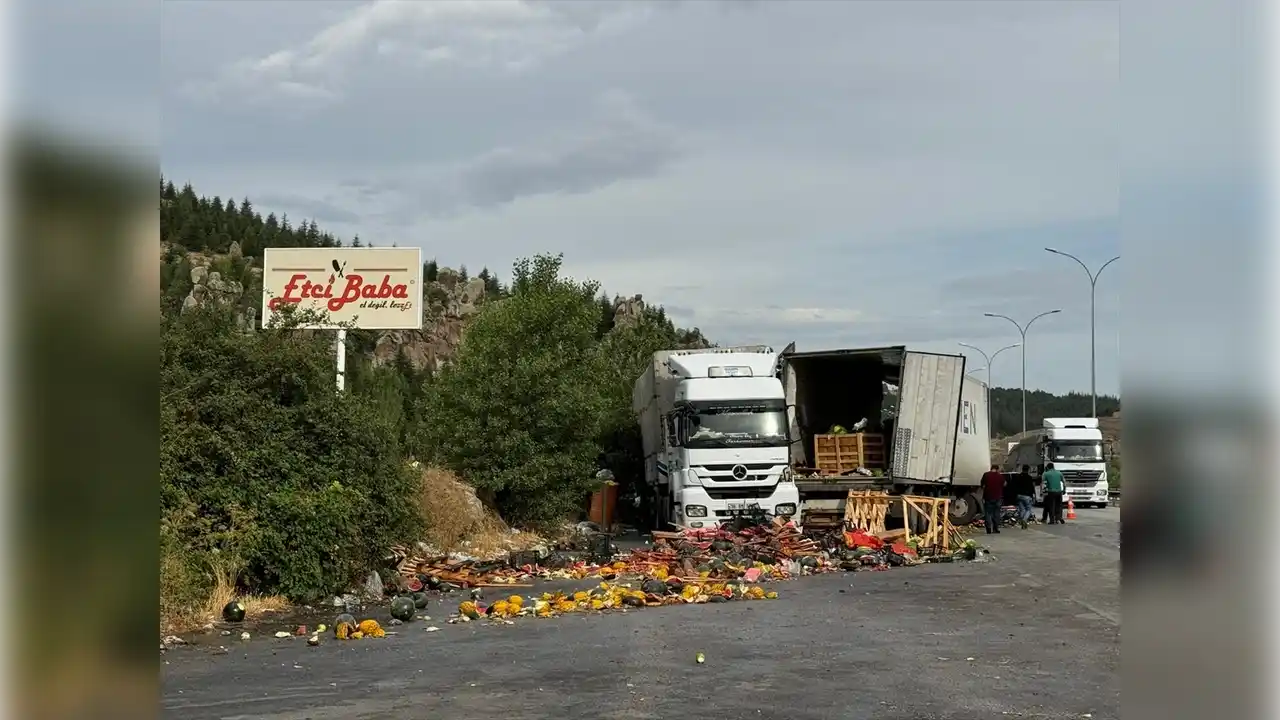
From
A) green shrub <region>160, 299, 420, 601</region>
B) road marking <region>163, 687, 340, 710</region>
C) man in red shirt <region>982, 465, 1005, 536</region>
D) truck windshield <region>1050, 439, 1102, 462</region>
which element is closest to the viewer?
road marking <region>163, 687, 340, 710</region>

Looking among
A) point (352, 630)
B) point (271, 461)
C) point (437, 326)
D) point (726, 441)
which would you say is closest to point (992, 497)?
point (726, 441)

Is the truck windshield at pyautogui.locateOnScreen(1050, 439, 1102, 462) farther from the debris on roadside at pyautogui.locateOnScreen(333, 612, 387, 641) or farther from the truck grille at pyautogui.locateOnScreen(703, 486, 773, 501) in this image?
the debris on roadside at pyautogui.locateOnScreen(333, 612, 387, 641)

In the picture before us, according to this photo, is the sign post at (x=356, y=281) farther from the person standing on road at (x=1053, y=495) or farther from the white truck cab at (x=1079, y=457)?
the white truck cab at (x=1079, y=457)

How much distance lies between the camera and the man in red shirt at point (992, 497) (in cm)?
2753

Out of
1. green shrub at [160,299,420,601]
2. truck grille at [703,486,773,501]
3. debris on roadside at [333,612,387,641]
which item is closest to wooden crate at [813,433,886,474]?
truck grille at [703,486,773,501]

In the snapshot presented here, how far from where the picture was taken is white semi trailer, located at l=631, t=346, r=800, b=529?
24.2m

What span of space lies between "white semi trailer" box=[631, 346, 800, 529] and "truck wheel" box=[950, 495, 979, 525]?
23.9 ft

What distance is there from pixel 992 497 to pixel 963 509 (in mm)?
2465

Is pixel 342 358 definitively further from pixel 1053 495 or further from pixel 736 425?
pixel 1053 495


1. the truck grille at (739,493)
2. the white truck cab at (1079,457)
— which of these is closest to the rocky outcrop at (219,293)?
the truck grille at (739,493)

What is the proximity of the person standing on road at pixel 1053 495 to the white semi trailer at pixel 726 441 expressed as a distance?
392 inches
